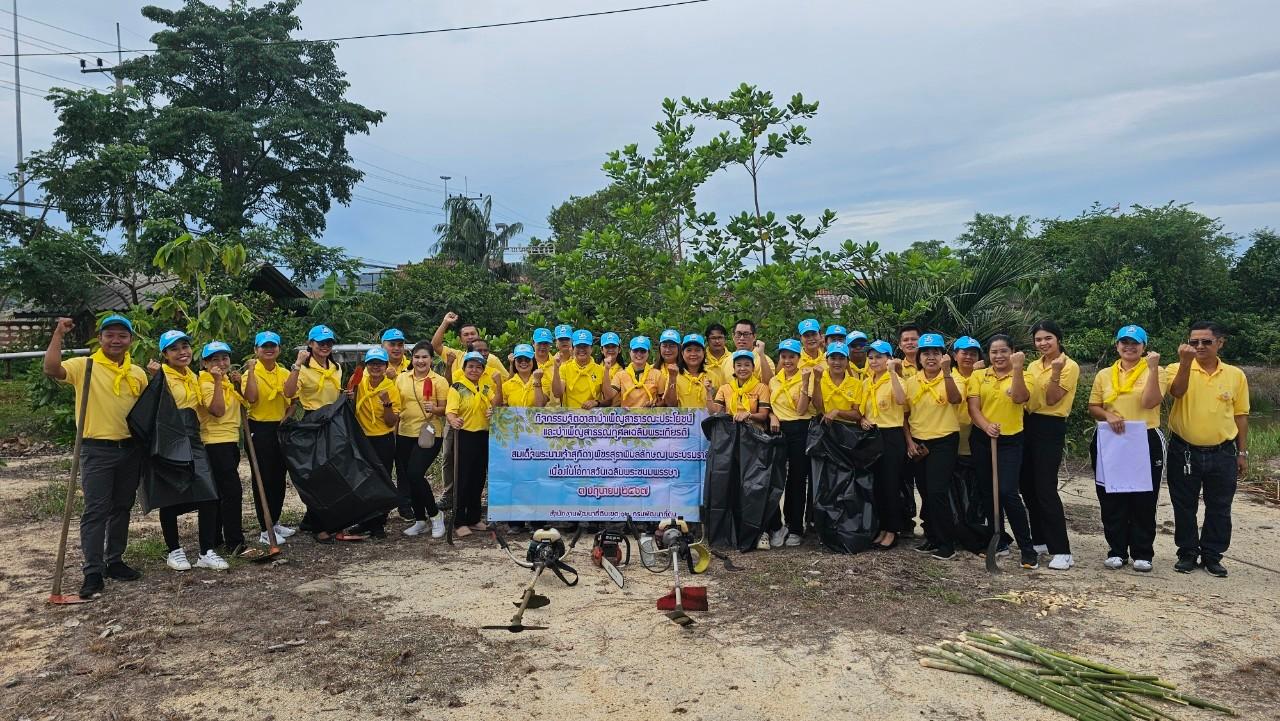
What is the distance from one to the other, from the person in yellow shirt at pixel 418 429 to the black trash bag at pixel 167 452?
1409 mm

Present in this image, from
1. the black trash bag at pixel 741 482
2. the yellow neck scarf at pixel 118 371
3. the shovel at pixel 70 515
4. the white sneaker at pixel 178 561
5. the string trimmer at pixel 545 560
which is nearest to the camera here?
the string trimmer at pixel 545 560

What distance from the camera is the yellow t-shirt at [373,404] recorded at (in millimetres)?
6219

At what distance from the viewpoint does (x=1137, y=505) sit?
209 inches

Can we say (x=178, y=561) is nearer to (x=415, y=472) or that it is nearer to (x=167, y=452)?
(x=167, y=452)

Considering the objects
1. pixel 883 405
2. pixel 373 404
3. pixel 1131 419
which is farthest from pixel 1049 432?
pixel 373 404

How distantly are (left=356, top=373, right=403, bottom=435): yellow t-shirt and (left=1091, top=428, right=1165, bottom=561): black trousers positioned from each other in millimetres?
5053

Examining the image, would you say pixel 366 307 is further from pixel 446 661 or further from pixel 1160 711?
pixel 1160 711

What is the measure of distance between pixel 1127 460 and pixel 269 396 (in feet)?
19.5

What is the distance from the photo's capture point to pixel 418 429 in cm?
638

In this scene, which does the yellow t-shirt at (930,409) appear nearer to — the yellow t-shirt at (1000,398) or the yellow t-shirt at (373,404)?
the yellow t-shirt at (1000,398)

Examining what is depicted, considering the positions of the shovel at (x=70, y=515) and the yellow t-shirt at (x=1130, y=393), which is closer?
the shovel at (x=70, y=515)

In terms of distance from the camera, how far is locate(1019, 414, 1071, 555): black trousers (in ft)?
17.7

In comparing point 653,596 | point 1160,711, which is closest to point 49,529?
point 653,596

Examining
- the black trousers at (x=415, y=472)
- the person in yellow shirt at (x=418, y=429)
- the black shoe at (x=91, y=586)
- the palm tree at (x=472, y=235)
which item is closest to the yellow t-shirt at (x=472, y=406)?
the person in yellow shirt at (x=418, y=429)
